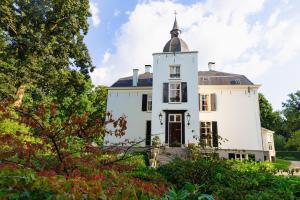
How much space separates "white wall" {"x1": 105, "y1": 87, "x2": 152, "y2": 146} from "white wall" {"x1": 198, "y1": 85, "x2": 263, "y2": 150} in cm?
548

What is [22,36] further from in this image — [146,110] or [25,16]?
[146,110]

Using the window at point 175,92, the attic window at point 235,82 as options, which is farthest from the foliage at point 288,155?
the window at point 175,92

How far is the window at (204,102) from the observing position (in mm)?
23000

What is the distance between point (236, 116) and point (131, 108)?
9.67 metres

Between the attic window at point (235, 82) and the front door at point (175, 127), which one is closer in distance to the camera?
the front door at point (175, 127)

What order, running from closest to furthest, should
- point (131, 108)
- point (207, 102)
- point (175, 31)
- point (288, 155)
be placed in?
point (207, 102)
point (131, 108)
point (175, 31)
point (288, 155)

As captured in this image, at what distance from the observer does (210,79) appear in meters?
24.8

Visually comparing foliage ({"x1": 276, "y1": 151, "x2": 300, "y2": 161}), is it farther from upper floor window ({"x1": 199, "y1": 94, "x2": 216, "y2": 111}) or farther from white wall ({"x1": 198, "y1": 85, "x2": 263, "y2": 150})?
upper floor window ({"x1": 199, "y1": 94, "x2": 216, "y2": 111})

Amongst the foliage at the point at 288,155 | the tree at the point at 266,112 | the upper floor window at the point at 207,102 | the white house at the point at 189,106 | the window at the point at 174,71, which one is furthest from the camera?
the tree at the point at 266,112

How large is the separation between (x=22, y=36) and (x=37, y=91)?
4.64 m

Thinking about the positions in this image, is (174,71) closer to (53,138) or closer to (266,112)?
(53,138)

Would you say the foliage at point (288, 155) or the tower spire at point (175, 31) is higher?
the tower spire at point (175, 31)

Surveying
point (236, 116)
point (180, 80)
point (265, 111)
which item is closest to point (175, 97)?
point (180, 80)

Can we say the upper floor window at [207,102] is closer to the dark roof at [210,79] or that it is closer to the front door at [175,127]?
the dark roof at [210,79]
